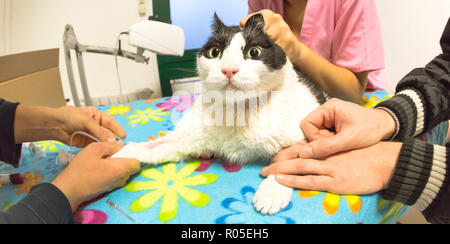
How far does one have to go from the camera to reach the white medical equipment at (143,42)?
0.59 metres

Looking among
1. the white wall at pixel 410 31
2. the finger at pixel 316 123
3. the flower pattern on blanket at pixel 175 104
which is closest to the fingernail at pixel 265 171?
the finger at pixel 316 123

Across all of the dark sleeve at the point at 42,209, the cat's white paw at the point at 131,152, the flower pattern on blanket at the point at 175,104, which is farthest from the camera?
the flower pattern on blanket at the point at 175,104

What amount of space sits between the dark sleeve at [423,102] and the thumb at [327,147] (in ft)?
0.47

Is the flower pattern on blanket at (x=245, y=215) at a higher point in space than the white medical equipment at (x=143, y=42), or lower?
lower

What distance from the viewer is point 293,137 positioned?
0.47 meters

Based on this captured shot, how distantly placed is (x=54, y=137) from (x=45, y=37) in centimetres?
24

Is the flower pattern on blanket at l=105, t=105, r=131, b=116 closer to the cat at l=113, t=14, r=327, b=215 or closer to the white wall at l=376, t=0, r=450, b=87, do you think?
the cat at l=113, t=14, r=327, b=215

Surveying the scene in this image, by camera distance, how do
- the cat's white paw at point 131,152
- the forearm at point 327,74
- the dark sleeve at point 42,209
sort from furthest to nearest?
the forearm at point 327,74 < the cat's white paw at point 131,152 < the dark sleeve at point 42,209

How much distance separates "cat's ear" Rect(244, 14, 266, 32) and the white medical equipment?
0.66ft

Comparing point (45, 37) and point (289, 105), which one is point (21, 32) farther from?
point (289, 105)

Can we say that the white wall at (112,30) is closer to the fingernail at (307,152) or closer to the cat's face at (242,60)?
the cat's face at (242,60)

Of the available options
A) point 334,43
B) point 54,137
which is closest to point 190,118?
point 54,137
